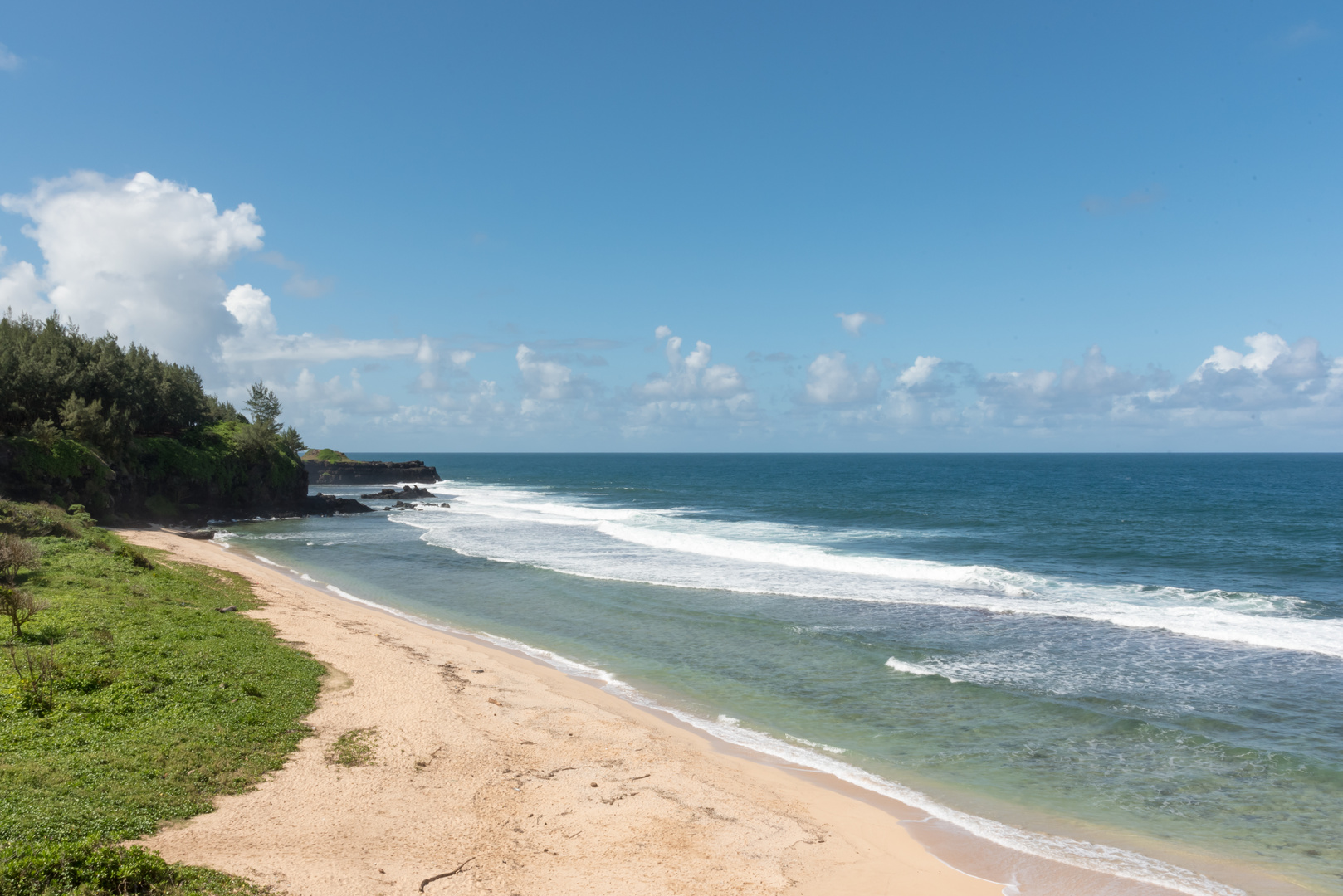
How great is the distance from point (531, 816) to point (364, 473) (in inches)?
3658

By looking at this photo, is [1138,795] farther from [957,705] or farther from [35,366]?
[35,366]

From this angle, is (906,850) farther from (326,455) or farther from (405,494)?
(326,455)

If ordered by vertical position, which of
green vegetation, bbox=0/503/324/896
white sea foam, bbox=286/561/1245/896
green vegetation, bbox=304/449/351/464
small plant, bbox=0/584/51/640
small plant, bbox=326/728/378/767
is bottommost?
white sea foam, bbox=286/561/1245/896

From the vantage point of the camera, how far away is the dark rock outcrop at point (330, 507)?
55.2 m

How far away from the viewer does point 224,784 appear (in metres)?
8.37

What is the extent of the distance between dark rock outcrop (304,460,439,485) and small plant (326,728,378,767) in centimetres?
8788

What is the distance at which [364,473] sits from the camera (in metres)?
93.0

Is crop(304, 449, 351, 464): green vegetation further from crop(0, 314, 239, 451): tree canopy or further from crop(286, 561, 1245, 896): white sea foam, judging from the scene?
crop(286, 561, 1245, 896): white sea foam

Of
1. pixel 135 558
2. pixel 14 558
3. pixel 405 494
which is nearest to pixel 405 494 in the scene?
pixel 405 494

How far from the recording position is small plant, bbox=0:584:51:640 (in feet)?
39.9

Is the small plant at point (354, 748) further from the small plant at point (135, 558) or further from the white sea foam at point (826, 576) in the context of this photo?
the white sea foam at point (826, 576)

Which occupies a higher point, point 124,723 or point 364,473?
point 364,473

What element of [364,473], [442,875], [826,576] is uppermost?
[364,473]

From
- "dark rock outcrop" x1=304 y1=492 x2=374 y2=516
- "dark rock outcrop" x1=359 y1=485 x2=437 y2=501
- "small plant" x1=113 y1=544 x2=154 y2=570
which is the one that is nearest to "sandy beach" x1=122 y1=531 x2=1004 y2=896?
"small plant" x1=113 y1=544 x2=154 y2=570
